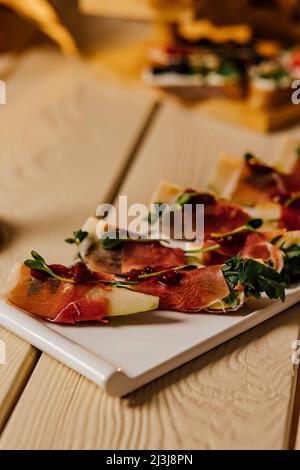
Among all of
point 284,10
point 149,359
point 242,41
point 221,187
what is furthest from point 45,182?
point 284,10

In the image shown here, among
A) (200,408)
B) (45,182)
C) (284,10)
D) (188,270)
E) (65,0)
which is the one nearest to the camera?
(200,408)

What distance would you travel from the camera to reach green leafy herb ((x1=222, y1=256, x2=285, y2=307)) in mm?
1080

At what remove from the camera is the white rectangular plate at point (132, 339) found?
38.6 inches

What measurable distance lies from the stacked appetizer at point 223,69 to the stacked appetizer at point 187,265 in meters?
0.63

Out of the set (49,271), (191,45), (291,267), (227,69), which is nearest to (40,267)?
(49,271)

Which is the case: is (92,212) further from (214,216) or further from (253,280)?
(253,280)

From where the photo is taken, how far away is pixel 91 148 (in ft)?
5.86

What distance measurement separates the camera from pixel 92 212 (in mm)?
1499

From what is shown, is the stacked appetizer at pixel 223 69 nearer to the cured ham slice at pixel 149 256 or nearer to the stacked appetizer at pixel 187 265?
the stacked appetizer at pixel 187 265

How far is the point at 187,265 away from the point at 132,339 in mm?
154

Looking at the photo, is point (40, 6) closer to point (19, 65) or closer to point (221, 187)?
point (19, 65)

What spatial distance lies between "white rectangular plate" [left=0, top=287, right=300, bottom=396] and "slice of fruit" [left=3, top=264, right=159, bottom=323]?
13 millimetres

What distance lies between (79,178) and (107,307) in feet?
2.04

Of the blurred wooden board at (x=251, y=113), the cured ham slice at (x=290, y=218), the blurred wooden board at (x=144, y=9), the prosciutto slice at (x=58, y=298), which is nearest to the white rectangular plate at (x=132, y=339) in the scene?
the prosciutto slice at (x=58, y=298)
